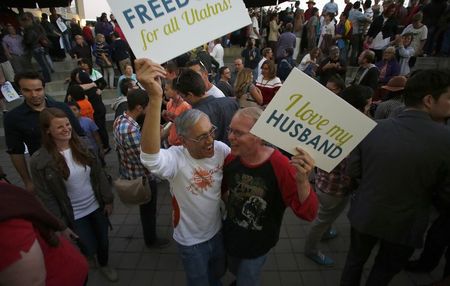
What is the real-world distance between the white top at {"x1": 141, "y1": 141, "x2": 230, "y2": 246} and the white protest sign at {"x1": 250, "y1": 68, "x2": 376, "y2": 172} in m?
0.55

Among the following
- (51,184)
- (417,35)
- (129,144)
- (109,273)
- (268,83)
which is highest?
(51,184)

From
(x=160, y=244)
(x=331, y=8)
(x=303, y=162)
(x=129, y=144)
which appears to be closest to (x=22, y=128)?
(x=129, y=144)

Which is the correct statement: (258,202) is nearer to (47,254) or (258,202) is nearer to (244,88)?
(47,254)

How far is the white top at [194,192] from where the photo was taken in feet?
6.22

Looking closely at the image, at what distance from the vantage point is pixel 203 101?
3178mm

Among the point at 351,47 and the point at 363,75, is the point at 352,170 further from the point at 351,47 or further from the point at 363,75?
the point at 351,47

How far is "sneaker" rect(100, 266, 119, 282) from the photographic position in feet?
9.64

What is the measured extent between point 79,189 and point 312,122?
2.08 meters

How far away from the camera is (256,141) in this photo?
1787 millimetres

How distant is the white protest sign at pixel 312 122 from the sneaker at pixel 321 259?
1.89 m

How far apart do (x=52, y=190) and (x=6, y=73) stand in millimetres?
7601

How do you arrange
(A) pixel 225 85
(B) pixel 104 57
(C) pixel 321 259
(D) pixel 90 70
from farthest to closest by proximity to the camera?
(B) pixel 104 57 → (D) pixel 90 70 → (A) pixel 225 85 → (C) pixel 321 259

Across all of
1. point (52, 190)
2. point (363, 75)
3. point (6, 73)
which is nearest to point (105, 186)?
point (52, 190)

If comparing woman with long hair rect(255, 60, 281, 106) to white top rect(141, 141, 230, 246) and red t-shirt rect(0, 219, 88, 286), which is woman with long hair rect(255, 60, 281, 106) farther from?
red t-shirt rect(0, 219, 88, 286)
